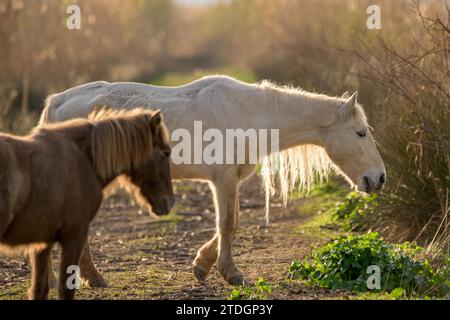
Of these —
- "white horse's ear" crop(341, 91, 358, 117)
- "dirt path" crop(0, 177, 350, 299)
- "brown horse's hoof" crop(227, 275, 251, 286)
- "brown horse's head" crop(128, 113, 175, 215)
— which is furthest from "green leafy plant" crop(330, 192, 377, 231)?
"brown horse's head" crop(128, 113, 175, 215)

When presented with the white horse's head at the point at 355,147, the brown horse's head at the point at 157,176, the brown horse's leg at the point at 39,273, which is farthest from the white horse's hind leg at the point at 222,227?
the brown horse's leg at the point at 39,273

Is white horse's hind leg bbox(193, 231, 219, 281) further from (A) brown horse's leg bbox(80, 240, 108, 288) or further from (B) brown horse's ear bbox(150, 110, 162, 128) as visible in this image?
(B) brown horse's ear bbox(150, 110, 162, 128)

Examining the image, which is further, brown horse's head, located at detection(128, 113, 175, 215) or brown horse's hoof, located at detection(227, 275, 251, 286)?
brown horse's hoof, located at detection(227, 275, 251, 286)

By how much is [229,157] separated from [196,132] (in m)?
0.38

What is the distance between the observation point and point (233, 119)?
755 centimetres

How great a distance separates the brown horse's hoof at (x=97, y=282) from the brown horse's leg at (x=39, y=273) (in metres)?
1.28

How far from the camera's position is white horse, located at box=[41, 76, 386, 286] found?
7.46 m

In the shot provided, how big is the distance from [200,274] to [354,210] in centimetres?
301

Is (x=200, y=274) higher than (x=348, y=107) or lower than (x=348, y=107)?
lower

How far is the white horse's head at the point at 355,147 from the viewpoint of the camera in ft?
25.4

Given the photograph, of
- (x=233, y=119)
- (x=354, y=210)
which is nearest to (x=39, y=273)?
(x=233, y=119)

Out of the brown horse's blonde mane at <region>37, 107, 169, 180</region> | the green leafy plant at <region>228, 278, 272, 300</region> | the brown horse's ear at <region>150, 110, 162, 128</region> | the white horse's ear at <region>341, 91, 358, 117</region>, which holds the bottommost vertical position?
the green leafy plant at <region>228, 278, 272, 300</region>

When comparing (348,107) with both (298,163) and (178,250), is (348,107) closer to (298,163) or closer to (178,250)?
(298,163)
